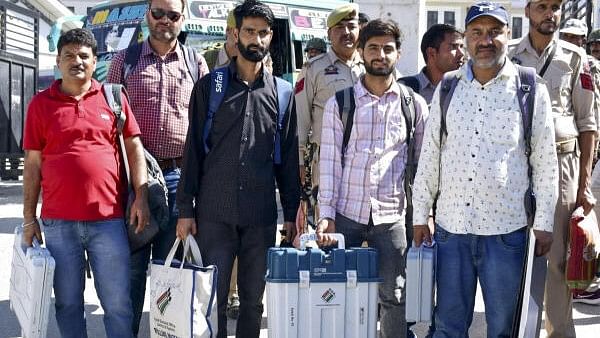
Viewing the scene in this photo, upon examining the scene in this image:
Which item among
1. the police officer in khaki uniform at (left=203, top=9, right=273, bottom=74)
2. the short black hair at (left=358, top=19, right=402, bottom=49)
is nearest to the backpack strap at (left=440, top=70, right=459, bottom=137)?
the short black hair at (left=358, top=19, right=402, bottom=49)

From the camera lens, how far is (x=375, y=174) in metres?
4.78

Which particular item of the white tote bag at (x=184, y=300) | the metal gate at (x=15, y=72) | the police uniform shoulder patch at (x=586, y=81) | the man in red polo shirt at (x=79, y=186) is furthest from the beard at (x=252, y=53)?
the metal gate at (x=15, y=72)

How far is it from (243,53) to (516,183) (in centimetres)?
164

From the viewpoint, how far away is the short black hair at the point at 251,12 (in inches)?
188

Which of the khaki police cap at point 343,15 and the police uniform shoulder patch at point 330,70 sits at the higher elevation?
the khaki police cap at point 343,15

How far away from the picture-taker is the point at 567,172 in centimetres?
512

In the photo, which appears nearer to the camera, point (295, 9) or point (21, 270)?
point (21, 270)

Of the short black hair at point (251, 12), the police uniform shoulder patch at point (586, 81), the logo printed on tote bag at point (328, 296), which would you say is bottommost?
the logo printed on tote bag at point (328, 296)

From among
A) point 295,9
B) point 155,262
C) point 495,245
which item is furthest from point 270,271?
point 295,9

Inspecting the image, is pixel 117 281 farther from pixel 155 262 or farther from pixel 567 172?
pixel 567 172

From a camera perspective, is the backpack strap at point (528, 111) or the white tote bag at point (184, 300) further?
the white tote bag at point (184, 300)

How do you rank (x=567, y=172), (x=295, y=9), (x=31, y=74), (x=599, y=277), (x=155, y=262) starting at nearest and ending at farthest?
1. (x=155, y=262)
2. (x=567, y=172)
3. (x=599, y=277)
4. (x=31, y=74)
5. (x=295, y=9)

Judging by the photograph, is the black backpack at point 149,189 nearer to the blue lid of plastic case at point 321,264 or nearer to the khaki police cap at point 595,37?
the blue lid of plastic case at point 321,264

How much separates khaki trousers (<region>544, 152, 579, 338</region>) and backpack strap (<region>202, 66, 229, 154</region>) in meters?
2.08
